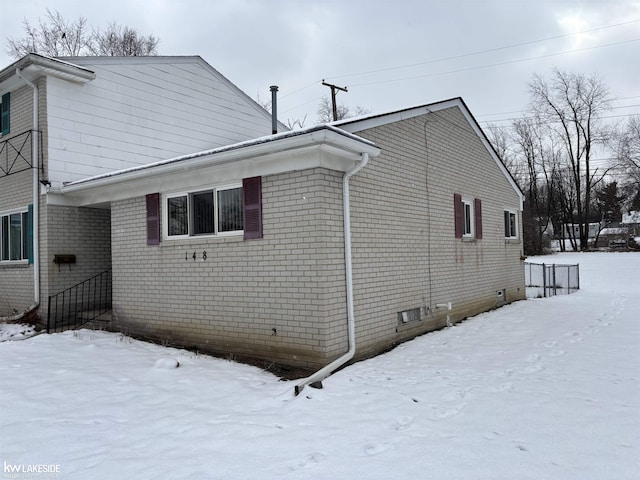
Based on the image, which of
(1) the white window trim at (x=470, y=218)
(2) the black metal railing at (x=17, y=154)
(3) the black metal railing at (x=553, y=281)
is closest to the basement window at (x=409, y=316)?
(1) the white window trim at (x=470, y=218)

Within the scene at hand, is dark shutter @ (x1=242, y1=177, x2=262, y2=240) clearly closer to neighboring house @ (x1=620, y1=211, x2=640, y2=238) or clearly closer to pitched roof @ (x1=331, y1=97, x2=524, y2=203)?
pitched roof @ (x1=331, y1=97, x2=524, y2=203)

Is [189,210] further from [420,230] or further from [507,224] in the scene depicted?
[507,224]

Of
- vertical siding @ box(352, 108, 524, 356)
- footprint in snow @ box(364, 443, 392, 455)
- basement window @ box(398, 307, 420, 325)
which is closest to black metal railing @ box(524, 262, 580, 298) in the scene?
vertical siding @ box(352, 108, 524, 356)

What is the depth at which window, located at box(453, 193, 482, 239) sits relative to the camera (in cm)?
980

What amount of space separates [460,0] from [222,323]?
10348mm

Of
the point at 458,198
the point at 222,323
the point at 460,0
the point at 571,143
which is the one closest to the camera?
the point at 222,323

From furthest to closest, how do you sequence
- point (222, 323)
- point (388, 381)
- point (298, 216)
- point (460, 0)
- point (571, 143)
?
point (571, 143)
point (460, 0)
point (222, 323)
point (298, 216)
point (388, 381)

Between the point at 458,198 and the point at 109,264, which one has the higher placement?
the point at 458,198

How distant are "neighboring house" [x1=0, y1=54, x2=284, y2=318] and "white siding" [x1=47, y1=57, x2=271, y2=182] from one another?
0.02m

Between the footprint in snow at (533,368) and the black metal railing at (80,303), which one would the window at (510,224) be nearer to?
the footprint in snow at (533,368)

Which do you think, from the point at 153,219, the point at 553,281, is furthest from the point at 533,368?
the point at 553,281

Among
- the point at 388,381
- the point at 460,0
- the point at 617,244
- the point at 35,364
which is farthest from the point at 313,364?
the point at 617,244

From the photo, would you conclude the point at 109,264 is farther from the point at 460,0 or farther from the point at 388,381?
the point at 460,0

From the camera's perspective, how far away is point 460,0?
38.5 ft
